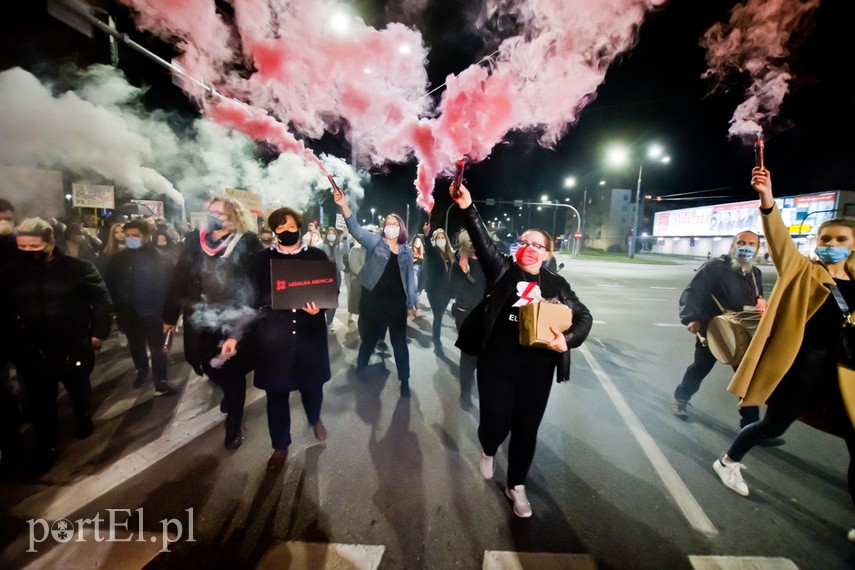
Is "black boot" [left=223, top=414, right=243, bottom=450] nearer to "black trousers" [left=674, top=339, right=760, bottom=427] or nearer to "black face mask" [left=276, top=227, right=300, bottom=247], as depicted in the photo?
"black face mask" [left=276, top=227, right=300, bottom=247]

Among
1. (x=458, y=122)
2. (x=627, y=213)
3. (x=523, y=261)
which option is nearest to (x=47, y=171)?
(x=458, y=122)

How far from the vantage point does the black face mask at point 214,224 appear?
11.4 ft

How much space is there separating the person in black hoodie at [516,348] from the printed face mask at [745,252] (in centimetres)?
243

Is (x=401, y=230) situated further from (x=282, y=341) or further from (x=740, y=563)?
(x=740, y=563)

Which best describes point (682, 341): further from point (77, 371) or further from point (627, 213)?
point (627, 213)

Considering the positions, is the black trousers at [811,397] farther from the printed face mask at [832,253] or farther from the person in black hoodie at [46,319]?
the person in black hoodie at [46,319]

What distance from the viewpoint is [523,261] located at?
271cm

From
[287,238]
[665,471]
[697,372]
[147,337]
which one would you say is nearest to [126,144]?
[147,337]

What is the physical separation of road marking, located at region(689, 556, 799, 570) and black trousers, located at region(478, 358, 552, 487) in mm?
1154

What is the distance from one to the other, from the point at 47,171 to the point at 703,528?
8.80 m

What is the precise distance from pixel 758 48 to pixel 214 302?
6.67m

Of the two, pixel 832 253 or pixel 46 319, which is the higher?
pixel 832 253

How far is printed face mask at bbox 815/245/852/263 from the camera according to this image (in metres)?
2.68

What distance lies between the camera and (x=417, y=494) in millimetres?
2914
